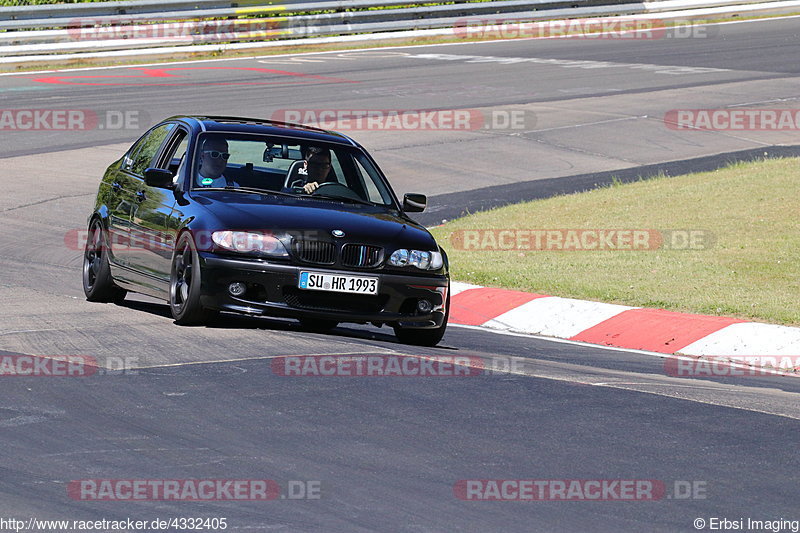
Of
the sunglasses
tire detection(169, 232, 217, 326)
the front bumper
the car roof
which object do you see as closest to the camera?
the front bumper

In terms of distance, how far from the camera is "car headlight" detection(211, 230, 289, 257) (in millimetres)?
9188

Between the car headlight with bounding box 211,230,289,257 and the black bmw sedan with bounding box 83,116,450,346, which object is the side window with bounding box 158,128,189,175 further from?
the car headlight with bounding box 211,230,289,257

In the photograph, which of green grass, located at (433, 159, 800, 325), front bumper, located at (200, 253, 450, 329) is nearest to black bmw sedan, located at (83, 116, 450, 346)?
front bumper, located at (200, 253, 450, 329)

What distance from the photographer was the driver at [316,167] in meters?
10.4

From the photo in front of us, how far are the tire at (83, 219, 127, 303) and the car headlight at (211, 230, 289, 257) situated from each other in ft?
7.52

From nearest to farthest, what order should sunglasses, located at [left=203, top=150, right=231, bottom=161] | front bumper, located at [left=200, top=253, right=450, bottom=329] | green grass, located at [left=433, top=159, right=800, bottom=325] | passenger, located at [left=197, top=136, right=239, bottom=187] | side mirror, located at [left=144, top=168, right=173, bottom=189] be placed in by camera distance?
front bumper, located at [left=200, top=253, right=450, bottom=329] < side mirror, located at [left=144, top=168, right=173, bottom=189] < passenger, located at [left=197, top=136, right=239, bottom=187] < sunglasses, located at [left=203, top=150, right=231, bottom=161] < green grass, located at [left=433, top=159, right=800, bottom=325]

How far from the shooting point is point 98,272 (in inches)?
444

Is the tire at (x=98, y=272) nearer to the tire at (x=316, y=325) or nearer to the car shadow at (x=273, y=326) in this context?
the car shadow at (x=273, y=326)

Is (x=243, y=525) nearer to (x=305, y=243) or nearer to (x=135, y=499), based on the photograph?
(x=135, y=499)

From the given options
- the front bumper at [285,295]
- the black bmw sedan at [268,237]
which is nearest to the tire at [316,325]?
the black bmw sedan at [268,237]

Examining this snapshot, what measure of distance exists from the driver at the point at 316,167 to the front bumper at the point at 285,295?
1292 mm

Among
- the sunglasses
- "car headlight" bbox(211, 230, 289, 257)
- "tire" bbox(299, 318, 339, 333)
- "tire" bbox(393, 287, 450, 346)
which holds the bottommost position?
"tire" bbox(299, 318, 339, 333)

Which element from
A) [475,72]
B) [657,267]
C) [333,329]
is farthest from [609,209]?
[475,72]

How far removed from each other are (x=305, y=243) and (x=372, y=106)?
16.7 metres
